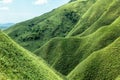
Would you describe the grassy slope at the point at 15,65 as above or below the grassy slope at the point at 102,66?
above

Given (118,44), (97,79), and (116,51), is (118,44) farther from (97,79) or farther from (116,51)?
(97,79)

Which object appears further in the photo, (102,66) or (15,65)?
(102,66)

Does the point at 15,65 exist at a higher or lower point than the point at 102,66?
higher

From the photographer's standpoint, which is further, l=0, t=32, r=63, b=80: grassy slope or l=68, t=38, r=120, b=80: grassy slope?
l=68, t=38, r=120, b=80: grassy slope

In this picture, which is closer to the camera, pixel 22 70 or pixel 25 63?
pixel 22 70

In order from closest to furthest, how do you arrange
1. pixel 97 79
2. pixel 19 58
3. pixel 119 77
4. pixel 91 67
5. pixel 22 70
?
pixel 22 70, pixel 19 58, pixel 119 77, pixel 97 79, pixel 91 67

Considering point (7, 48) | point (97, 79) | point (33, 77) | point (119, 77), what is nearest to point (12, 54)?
point (7, 48)

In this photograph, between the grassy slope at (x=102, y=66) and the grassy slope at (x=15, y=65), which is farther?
the grassy slope at (x=102, y=66)

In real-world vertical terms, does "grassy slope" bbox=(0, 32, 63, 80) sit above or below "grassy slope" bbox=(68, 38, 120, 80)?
above
